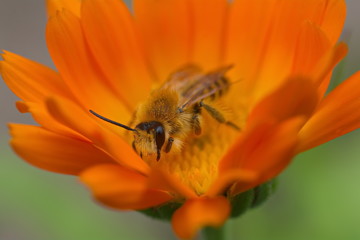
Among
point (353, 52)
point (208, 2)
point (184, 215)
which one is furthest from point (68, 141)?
point (353, 52)

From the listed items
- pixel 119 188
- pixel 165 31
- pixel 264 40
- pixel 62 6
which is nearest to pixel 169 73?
pixel 165 31

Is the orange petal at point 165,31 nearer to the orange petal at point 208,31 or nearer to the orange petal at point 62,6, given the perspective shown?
the orange petal at point 208,31

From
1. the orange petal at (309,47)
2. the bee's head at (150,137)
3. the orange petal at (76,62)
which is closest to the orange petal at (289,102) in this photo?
the orange petal at (309,47)

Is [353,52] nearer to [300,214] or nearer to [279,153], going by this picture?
[300,214]

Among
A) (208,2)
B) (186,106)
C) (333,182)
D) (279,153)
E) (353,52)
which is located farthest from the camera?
(353,52)

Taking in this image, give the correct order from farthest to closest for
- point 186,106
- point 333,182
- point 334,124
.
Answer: point 333,182 < point 186,106 < point 334,124

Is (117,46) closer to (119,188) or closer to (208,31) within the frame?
(208,31)

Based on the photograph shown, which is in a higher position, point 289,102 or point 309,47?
point 309,47
